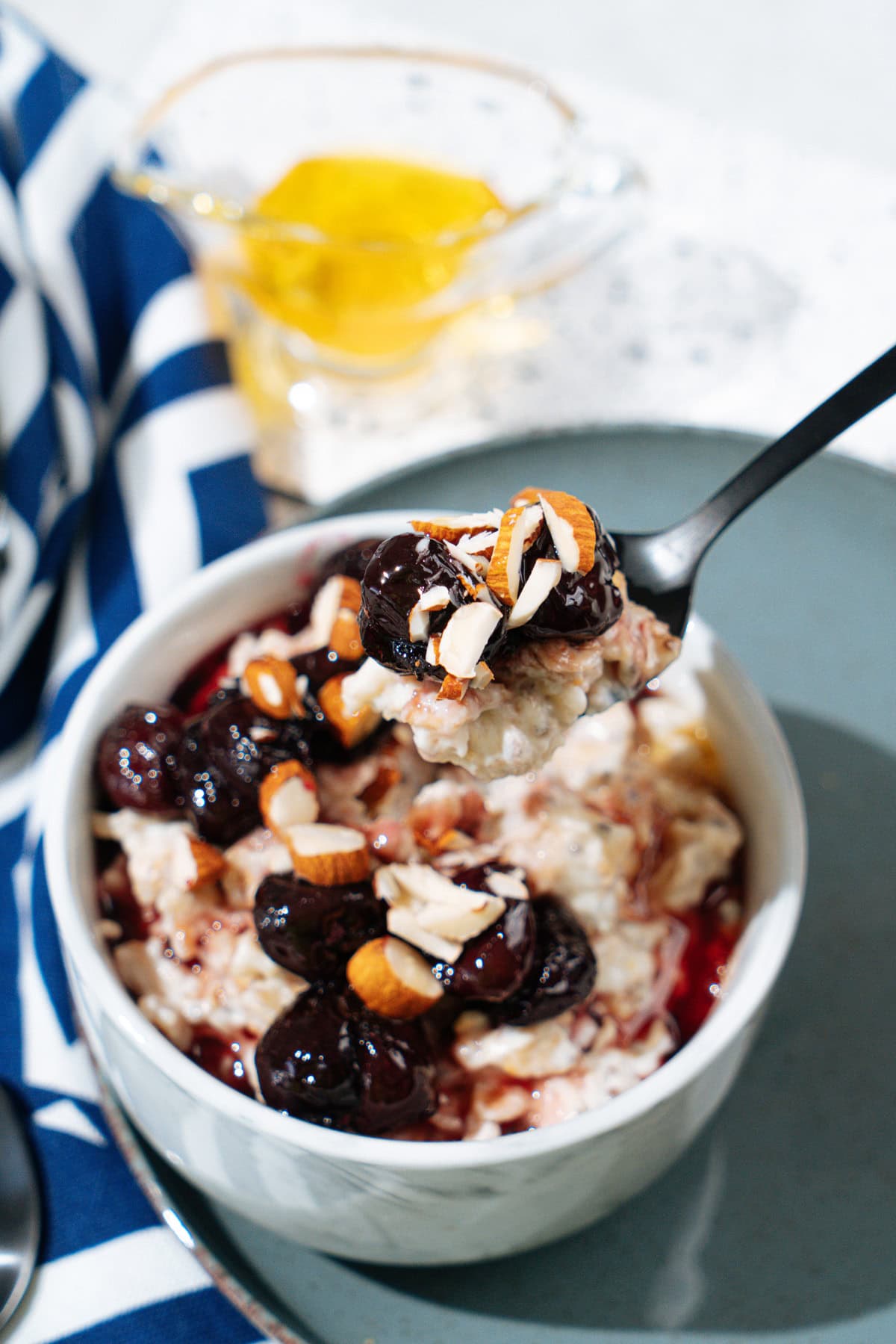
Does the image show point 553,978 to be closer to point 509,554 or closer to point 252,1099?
point 252,1099

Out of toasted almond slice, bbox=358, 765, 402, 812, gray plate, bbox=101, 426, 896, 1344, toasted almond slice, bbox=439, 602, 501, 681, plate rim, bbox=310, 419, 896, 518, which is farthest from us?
plate rim, bbox=310, 419, 896, 518

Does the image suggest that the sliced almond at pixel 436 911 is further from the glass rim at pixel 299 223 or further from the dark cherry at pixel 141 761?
the glass rim at pixel 299 223

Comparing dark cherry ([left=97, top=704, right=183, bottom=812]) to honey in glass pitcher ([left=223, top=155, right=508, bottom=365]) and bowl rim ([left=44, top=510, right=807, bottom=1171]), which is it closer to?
bowl rim ([left=44, top=510, right=807, bottom=1171])

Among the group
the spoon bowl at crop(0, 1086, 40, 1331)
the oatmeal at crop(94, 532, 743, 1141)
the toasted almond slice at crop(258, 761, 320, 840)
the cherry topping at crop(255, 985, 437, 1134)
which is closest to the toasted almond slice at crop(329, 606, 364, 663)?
the oatmeal at crop(94, 532, 743, 1141)

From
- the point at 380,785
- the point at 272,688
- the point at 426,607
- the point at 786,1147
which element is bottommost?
the point at 786,1147

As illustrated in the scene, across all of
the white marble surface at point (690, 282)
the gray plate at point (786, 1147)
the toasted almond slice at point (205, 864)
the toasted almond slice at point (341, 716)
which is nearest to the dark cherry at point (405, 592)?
the toasted almond slice at point (341, 716)

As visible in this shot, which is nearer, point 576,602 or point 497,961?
point 576,602

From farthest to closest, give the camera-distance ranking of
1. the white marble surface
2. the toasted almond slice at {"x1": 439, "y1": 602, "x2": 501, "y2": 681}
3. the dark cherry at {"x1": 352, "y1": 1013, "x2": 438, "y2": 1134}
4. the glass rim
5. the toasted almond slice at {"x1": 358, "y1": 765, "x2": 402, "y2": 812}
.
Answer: the white marble surface
the glass rim
the toasted almond slice at {"x1": 358, "y1": 765, "x2": 402, "y2": 812}
the dark cherry at {"x1": 352, "y1": 1013, "x2": 438, "y2": 1134}
the toasted almond slice at {"x1": 439, "y1": 602, "x2": 501, "y2": 681}

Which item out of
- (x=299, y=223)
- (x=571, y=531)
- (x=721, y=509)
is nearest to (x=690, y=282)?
(x=299, y=223)
